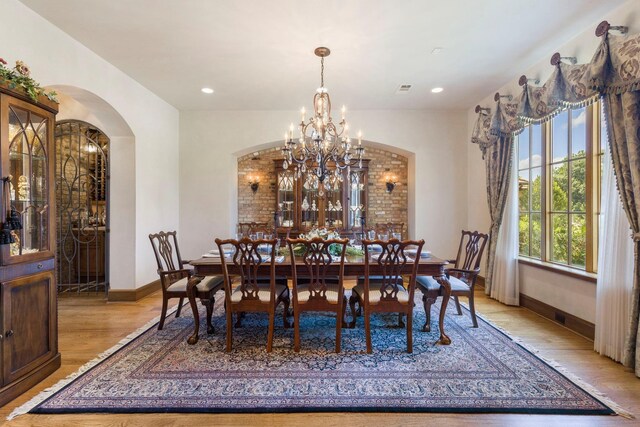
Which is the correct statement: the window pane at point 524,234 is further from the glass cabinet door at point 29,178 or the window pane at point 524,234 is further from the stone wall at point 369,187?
the glass cabinet door at point 29,178

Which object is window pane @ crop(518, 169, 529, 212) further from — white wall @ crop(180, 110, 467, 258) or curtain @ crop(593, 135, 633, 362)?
curtain @ crop(593, 135, 633, 362)

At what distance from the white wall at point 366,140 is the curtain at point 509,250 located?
1336 millimetres

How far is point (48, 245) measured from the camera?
2.39 metres

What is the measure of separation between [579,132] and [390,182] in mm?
3261

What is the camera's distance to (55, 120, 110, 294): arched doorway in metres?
4.58

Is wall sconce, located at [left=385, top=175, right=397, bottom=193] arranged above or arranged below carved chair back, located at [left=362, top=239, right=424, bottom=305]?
above

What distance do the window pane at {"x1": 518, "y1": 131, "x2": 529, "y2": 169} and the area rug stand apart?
2.36 meters

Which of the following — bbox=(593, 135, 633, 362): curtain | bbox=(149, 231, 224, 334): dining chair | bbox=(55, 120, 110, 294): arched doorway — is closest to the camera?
bbox=(593, 135, 633, 362): curtain

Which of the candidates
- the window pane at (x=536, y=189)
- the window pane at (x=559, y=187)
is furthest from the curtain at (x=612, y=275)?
the window pane at (x=536, y=189)

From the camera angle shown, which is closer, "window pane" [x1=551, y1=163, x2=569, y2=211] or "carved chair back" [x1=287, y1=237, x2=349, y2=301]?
"carved chair back" [x1=287, y1=237, x2=349, y2=301]

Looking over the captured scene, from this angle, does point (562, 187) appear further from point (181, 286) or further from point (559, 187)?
point (181, 286)

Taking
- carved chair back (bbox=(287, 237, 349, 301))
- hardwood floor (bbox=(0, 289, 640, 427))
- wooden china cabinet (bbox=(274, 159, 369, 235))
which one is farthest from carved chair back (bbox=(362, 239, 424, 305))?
wooden china cabinet (bbox=(274, 159, 369, 235))

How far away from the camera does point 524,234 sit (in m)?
4.21

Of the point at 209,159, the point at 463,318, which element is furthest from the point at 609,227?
the point at 209,159
